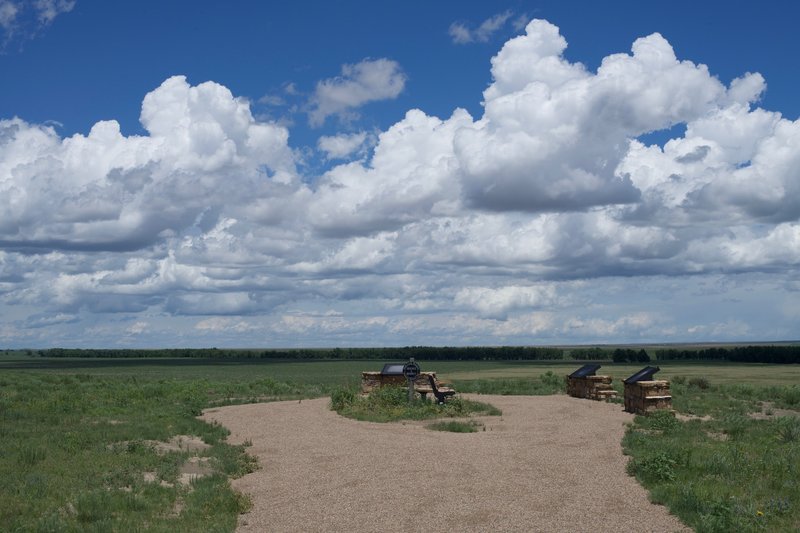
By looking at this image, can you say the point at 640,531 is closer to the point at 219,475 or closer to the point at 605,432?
the point at 219,475

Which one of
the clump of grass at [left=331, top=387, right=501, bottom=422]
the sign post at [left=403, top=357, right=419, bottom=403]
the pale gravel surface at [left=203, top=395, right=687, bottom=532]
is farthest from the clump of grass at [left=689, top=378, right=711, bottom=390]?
the sign post at [left=403, top=357, right=419, bottom=403]

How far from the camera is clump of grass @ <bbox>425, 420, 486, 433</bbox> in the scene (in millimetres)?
22219

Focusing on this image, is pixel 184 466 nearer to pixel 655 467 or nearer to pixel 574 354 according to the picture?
pixel 655 467

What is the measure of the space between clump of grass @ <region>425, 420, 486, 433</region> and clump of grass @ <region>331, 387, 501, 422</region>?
7.22 ft

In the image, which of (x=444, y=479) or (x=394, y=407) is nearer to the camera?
(x=444, y=479)

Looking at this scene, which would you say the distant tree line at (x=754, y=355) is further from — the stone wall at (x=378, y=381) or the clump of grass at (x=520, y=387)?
the stone wall at (x=378, y=381)

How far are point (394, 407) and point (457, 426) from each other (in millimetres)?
5035

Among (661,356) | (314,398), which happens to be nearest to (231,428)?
(314,398)

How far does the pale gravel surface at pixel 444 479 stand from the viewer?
477 inches

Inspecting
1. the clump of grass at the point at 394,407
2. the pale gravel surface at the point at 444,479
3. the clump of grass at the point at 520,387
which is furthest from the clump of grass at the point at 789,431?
the clump of grass at the point at 520,387

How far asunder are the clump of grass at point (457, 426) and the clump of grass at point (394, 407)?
7.22 feet

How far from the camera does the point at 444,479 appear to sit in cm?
1502

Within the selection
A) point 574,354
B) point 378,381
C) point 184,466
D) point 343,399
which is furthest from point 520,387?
point 574,354

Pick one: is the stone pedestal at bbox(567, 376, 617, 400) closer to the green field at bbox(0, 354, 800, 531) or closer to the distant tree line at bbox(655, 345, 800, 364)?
the green field at bbox(0, 354, 800, 531)
